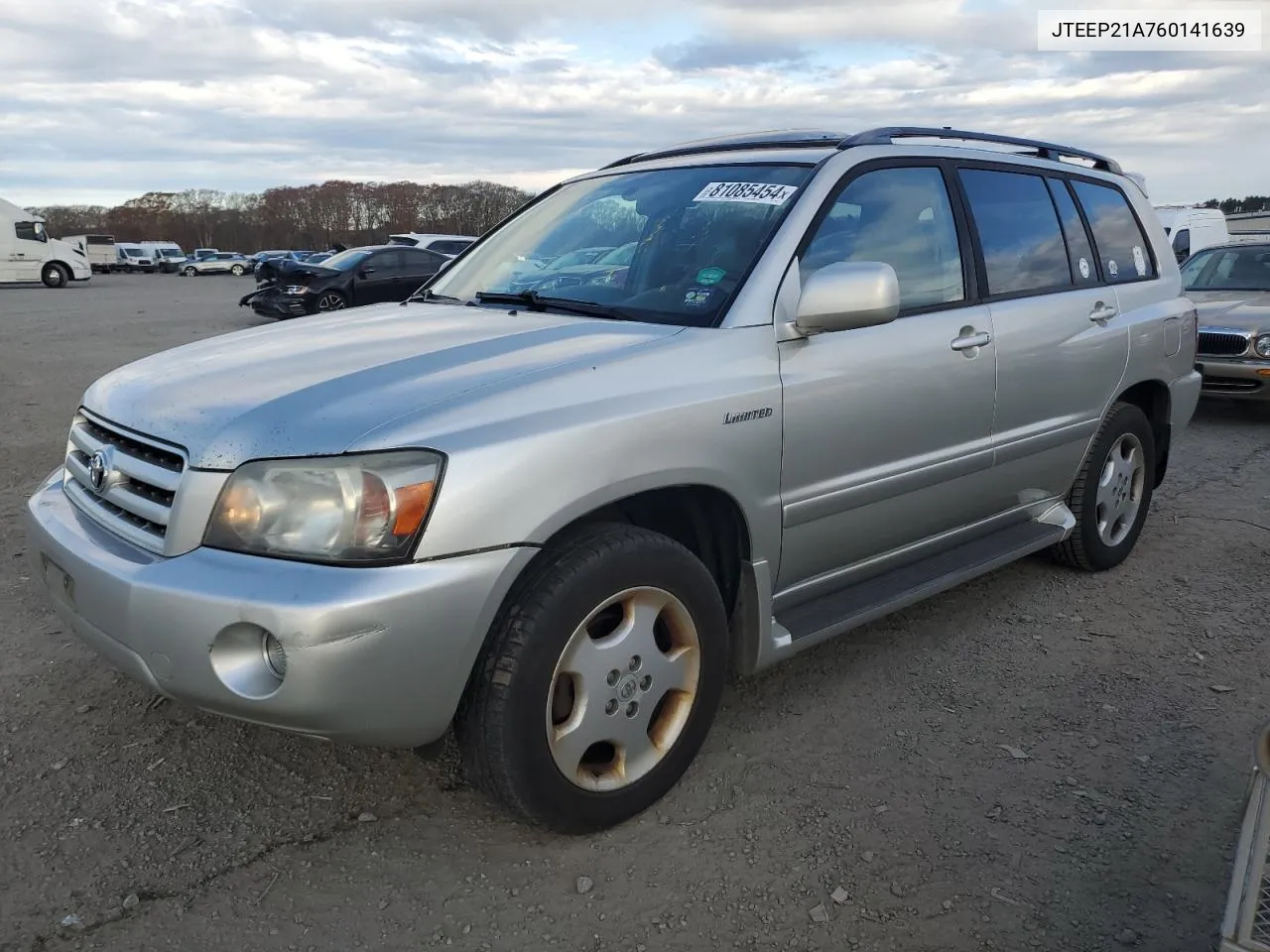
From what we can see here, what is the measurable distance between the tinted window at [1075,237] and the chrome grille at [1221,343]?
16.4 ft

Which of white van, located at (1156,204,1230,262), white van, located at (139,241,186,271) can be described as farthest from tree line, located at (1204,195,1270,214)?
A: white van, located at (139,241,186,271)

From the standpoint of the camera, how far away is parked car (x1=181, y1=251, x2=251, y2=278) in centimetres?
5447

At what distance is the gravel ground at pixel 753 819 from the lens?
227cm

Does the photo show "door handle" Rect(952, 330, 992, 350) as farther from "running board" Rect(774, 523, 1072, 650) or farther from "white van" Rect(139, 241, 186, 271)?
"white van" Rect(139, 241, 186, 271)

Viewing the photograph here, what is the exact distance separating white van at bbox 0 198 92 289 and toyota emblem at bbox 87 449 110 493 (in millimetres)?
32365

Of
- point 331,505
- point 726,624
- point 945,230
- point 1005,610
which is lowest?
point 1005,610

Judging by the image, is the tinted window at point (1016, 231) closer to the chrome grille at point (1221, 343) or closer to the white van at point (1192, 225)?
the chrome grille at point (1221, 343)

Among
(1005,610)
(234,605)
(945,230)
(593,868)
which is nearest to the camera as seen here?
(234,605)

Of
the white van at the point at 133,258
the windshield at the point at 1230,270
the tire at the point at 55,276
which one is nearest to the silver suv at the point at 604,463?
the windshield at the point at 1230,270

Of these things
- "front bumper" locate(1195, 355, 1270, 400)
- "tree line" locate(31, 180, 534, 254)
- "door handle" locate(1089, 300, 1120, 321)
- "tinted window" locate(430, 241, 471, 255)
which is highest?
"tree line" locate(31, 180, 534, 254)

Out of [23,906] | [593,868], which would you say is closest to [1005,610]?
[593,868]

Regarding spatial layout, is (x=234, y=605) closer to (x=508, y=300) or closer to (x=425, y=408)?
(x=425, y=408)

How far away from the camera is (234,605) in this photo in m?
2.08

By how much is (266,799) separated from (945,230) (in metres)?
2.86
